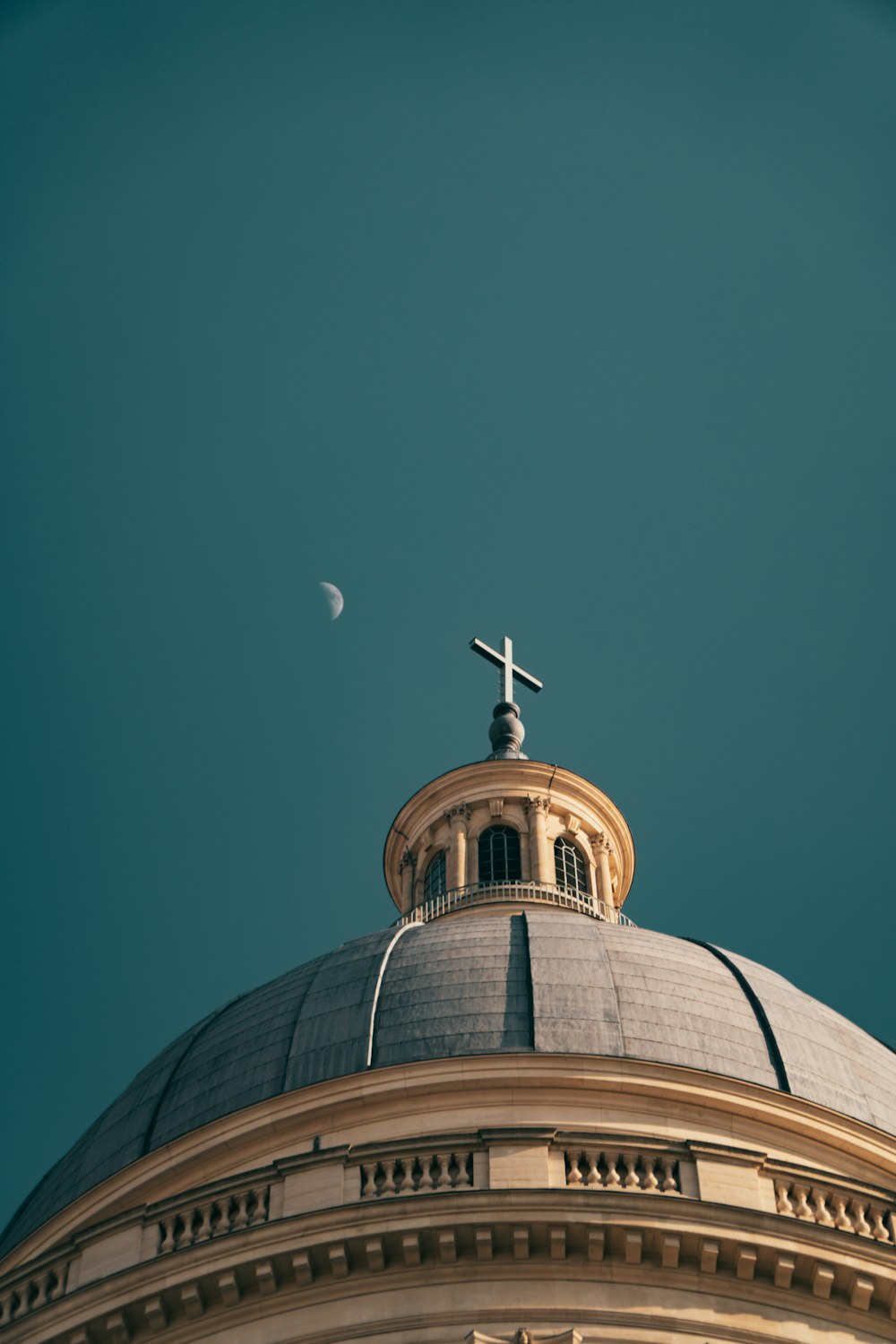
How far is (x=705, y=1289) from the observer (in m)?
26.7

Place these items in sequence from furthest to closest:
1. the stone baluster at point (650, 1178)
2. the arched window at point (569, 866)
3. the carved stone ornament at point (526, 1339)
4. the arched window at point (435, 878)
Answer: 1. the arched window at point (569, 866)
2. the arched window at point (435, 878)
3. the stone baluster at point (650, 1178)
4. the carved stone ornament at point (526, 1339)

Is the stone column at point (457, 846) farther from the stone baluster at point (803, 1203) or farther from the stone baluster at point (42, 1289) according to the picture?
the stone baluster at point (803, 1203)

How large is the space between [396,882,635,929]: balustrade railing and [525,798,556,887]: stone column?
2.24 feet

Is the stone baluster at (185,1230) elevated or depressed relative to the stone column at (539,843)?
depressed

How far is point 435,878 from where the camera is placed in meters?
49.5

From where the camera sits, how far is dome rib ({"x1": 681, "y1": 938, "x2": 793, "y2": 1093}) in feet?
112

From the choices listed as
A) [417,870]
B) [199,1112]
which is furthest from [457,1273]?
[417,870]

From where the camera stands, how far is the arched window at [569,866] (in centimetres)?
4903

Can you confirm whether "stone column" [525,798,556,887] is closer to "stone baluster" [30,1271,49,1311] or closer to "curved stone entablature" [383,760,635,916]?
"curved stone entablature" [383,760,635,916]

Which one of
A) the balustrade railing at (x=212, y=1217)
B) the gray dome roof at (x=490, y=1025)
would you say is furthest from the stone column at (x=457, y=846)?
the balustrade railing at (x=212, y=1217)

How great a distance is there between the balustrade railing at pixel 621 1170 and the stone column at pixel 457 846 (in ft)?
60.6

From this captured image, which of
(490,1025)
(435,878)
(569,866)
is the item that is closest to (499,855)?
(435,878)

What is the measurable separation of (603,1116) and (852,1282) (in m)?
6.29

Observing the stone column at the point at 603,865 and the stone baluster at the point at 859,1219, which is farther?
the stone column at the point at 603,865
